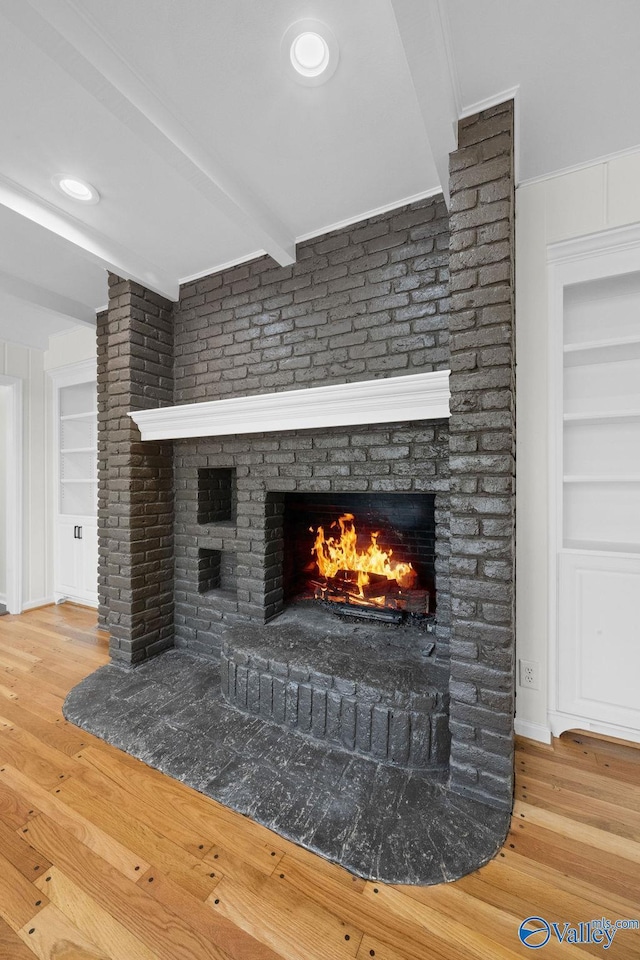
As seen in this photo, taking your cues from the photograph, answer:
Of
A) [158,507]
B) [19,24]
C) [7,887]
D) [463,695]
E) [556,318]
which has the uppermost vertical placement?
[19,24]

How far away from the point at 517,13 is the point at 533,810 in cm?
276

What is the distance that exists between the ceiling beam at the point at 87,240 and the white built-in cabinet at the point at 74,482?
1611 millimetres

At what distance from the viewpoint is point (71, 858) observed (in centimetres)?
133

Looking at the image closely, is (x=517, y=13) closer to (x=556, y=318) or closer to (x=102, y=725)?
(x=556, y=318)

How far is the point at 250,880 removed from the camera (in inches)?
49.1

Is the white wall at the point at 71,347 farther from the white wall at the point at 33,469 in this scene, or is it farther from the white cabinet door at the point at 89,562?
the white cabinet door at the point at 89,562

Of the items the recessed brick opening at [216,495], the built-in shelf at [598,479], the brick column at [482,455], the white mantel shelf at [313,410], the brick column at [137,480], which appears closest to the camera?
the brick column at [482,455]

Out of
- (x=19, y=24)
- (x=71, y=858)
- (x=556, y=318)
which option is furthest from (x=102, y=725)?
(x=556, y=318)

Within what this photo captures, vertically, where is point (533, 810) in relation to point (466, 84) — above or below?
below

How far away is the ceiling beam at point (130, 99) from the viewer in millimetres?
1140

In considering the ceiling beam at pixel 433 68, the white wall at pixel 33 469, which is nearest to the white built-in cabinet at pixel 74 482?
the white wall at pixel 33 469

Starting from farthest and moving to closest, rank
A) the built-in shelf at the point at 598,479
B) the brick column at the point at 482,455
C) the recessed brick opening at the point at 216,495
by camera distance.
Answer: the recessed brick opening at the point at 216,495
the built-in shelf at the point at 598,479
the brick column at the point at 482,455

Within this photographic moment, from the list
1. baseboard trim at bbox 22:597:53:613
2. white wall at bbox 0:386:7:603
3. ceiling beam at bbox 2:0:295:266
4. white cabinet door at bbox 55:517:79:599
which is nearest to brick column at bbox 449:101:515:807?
ceiling beam at bbox 2:0:295:266
